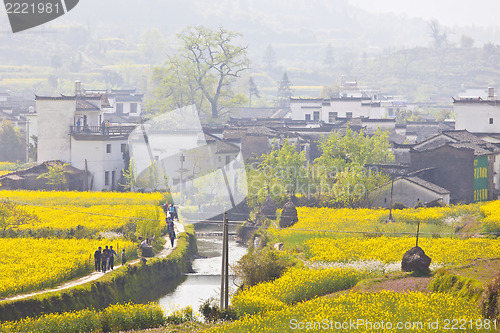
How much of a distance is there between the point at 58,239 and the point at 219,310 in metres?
15.2

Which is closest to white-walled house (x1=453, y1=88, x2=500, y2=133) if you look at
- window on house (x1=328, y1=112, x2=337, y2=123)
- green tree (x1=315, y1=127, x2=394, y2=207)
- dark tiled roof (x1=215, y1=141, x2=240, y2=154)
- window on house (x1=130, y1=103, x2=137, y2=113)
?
green tree (x1=315, y1=127, x2=394, y2=207)

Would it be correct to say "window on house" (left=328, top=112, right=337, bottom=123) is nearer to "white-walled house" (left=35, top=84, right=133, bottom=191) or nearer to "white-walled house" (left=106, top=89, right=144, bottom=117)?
"white-walled house" (left=106, top=89, right=144, bottom=117)

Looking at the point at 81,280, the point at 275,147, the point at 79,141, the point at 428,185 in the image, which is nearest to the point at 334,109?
the point at 275,147

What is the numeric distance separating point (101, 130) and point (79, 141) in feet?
11.1

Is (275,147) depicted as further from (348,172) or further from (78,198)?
(78,198)

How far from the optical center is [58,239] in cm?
4044

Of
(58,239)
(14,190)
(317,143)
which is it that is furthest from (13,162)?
(58,239)

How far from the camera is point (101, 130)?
7056 centimetres

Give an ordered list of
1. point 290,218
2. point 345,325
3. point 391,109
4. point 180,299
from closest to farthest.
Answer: point 345,325, point 180,299, point 290,218, point 391,109

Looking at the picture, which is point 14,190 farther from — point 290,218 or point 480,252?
point 480,252

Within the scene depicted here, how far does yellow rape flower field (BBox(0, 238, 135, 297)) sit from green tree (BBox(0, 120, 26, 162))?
52539 mm

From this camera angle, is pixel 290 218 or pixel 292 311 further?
pixel 290 218

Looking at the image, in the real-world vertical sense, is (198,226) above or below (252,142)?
below

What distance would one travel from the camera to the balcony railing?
225 feet
